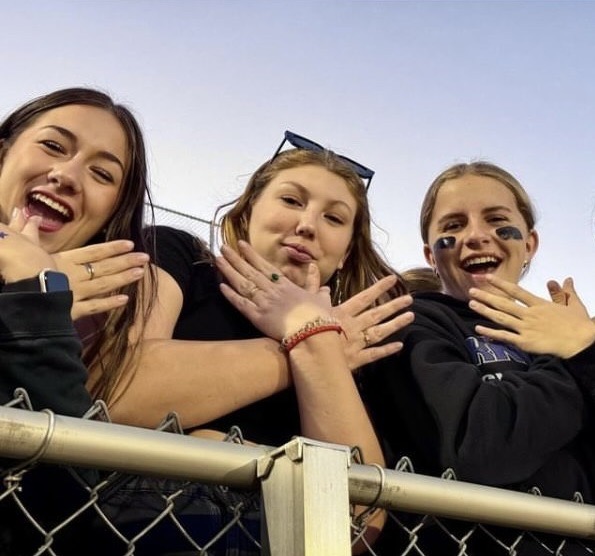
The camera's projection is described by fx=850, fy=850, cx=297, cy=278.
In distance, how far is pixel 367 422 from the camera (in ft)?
6.76

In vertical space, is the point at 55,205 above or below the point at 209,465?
above

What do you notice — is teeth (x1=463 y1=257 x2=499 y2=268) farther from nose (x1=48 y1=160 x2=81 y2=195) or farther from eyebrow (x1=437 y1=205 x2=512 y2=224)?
nose (x1=48 y1=160 x2=81 y2=195)

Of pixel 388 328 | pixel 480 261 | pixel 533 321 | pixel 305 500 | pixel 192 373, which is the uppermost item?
pixel 480 261

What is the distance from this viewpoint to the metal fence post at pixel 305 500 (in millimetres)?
1191

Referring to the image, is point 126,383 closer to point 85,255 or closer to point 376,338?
point 85,255

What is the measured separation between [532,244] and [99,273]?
187 centimetres

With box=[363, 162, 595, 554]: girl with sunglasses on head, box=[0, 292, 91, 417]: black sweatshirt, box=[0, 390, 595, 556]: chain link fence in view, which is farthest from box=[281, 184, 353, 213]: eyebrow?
box=[0, 292, 91, 417]: black sweatshirt

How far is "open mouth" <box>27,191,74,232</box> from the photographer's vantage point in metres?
2.23

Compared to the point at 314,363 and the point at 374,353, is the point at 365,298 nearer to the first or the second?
the point at 374,353

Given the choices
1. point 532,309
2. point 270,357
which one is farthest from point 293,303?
point 532,309

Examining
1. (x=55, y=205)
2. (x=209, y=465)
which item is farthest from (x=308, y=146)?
(x=209, y=465)

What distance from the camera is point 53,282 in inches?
60.6

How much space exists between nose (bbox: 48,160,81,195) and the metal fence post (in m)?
1.23

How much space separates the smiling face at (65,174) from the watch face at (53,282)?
67 centimetres
